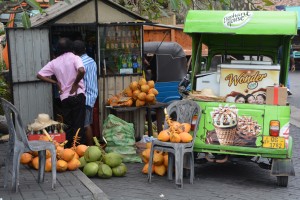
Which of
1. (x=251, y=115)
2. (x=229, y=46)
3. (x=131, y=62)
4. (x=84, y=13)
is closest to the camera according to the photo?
(x=251, y=115)

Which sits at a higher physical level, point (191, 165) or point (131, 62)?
point (131, 62)

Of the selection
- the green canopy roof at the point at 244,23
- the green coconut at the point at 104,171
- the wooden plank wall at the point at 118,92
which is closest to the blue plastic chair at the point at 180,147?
the green coconut at the point at 104,171

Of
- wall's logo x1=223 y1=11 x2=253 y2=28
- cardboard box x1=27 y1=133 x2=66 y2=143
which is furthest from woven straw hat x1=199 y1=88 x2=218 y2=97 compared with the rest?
cardboard box x1=27 y1=133 x2=66 y2=143

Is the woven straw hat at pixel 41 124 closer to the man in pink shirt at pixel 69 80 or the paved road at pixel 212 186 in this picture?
the man in pink shirt at pixel 69 80

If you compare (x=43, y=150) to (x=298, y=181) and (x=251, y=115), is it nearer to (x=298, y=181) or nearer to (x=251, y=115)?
(x=251, y=115)

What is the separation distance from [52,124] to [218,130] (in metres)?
2.41

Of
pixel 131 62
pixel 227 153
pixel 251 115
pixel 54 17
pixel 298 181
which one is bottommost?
pixel 298 181

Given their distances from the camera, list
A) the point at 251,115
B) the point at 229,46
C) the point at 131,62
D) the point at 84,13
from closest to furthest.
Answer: the point at 251,115 → the point at 229,46 → the point at 84,13 → the point at 131,62

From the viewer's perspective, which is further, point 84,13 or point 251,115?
point 84,13

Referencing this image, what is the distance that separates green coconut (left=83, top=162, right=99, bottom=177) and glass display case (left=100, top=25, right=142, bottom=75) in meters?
2.49

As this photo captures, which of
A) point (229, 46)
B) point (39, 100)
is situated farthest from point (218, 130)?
point (39, 100)

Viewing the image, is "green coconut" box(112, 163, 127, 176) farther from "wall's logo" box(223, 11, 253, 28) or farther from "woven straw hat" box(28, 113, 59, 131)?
"wall's logo" box(223, 11, 253, 28)

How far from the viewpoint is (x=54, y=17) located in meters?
8.14

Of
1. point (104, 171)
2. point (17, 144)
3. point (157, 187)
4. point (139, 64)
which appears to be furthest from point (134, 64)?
point (17, 144)
